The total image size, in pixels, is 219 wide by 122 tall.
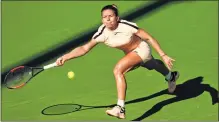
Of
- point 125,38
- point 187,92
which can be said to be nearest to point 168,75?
point 187,92

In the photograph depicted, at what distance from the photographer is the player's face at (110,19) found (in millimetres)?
7848

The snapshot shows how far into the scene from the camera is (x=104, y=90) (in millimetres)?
8570

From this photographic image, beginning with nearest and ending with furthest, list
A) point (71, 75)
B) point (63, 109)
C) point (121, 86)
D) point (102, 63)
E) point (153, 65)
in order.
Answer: point (121, 86) < point (63, 109) < point (153, 65) < point (71, 75) < point (102, 63)

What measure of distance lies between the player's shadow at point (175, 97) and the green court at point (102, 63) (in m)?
0.01

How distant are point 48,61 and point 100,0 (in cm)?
287

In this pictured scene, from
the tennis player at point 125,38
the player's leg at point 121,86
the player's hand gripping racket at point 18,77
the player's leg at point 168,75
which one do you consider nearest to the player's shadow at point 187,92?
the player's leg at point 168,75

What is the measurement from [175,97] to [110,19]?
1.47 meters

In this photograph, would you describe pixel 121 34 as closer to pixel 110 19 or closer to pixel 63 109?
pixel 110 19

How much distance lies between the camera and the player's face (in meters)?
7.85

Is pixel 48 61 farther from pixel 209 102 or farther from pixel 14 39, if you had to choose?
pixel 209 102

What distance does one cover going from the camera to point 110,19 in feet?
25.8

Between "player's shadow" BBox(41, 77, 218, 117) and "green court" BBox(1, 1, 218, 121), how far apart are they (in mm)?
14

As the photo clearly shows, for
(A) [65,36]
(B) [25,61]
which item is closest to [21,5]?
(A) [65,36]

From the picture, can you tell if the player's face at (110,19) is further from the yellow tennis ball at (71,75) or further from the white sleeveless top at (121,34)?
the yellow tennis ball at (71,75)
